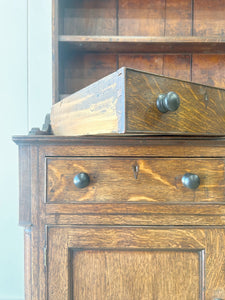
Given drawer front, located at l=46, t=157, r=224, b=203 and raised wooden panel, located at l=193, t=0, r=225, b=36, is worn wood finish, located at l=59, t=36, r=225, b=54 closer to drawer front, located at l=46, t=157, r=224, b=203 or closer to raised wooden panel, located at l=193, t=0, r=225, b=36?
raised wooden panel, located at l=193, t=0, r=225, b=36

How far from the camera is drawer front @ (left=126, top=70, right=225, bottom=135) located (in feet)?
1.42

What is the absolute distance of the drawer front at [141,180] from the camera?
23.7 inches

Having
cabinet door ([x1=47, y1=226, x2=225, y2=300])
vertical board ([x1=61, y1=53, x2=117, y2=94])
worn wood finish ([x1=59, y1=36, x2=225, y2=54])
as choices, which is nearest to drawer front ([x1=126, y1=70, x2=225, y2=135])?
cabinet door ([x1=47, y1=226, x2=225, y2=300])

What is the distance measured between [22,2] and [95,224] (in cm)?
103

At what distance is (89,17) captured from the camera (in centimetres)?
98

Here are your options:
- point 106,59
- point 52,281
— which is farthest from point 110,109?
point 106,59

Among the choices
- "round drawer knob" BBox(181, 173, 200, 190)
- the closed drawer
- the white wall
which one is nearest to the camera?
the closed drawer

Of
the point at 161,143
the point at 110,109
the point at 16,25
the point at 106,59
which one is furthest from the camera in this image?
the point at 16,25

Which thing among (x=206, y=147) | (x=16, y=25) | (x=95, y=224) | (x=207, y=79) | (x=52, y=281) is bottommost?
(x=52, y=281)

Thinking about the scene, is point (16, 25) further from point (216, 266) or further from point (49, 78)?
point (216, 266)

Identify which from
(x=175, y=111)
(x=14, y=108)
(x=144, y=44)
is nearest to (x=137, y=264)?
(x=175, y=111)

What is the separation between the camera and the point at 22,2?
1100mm

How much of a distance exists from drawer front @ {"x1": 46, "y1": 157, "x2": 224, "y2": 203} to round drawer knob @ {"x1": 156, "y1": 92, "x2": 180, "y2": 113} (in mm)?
178

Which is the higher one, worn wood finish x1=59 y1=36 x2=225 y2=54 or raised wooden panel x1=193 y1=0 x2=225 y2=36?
raised wooden panel x1=193 y1=0 x2=225 y2=36
